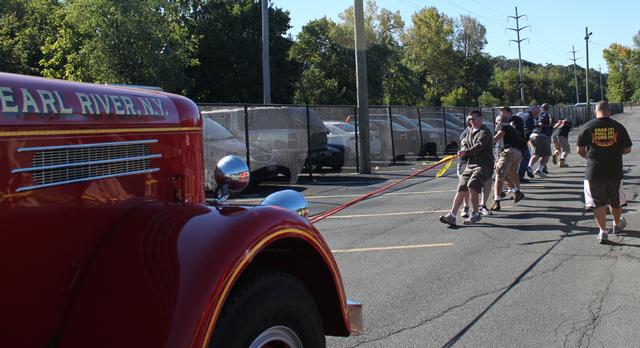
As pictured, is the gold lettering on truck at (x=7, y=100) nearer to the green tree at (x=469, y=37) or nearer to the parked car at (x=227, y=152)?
the parked car at (x=227, y=152)

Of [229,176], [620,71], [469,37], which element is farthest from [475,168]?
[620,71]

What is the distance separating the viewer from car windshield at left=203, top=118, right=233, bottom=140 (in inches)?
480

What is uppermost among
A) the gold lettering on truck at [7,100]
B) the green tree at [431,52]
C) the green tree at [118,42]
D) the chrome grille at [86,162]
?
the green tree at [431,52]

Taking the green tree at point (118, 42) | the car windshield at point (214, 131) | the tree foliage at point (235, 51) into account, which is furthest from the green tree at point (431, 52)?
the car windshield at point (214, 131)

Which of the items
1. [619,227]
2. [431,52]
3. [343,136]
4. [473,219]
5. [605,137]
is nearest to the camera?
[605,137]

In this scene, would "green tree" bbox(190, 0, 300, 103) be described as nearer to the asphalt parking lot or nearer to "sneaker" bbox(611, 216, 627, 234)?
the asphalt parking lot

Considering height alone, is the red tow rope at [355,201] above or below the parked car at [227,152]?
below

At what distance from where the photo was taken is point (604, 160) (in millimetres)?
7125

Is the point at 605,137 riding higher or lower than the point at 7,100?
lower

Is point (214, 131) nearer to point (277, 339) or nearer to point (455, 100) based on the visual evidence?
point (277, 339)

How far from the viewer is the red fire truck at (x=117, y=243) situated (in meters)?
2.07

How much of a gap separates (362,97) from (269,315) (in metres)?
14.4

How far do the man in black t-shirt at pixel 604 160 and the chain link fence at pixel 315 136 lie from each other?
673 centimetres

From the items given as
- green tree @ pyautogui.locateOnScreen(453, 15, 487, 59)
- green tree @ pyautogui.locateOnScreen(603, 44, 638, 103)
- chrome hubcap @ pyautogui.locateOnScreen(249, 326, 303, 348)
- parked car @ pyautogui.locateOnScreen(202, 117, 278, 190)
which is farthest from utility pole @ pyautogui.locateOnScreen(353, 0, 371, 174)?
Result: green tree @ pyautogui.locateOnScreen(603, 44, 638, 103)
